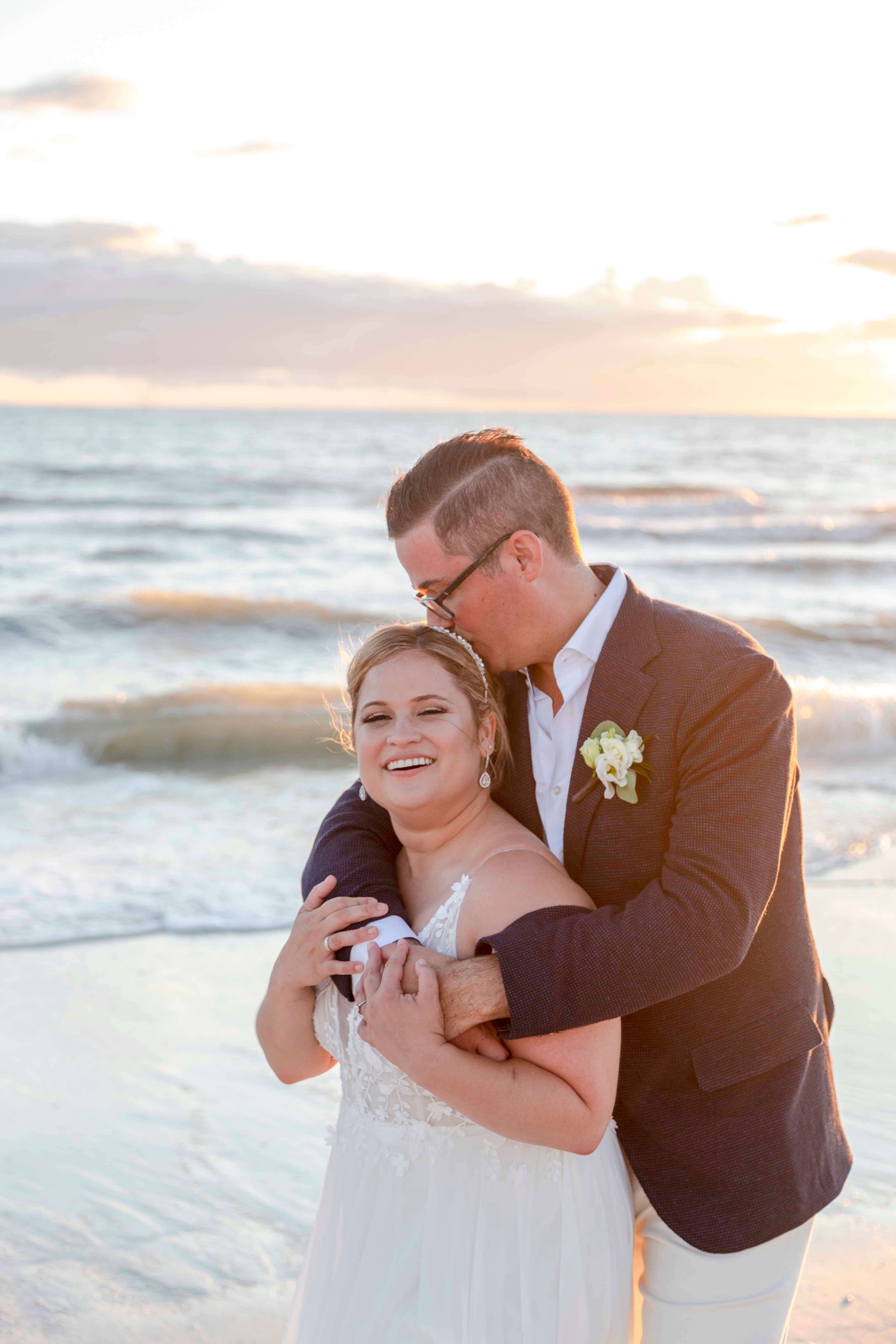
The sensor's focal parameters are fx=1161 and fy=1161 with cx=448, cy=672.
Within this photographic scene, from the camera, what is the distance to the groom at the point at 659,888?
6.84 feet

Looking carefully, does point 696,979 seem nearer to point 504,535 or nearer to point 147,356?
point 504,535

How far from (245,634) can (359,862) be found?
11967 mm

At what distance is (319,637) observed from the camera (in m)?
14.2

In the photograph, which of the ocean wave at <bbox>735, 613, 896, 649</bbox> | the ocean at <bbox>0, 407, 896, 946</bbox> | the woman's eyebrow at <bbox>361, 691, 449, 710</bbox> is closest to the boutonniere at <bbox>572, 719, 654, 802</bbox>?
the woman's eyebrow at <bbox>361, 691, 449, 710</bbox>

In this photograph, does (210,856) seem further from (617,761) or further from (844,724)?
(844,724)

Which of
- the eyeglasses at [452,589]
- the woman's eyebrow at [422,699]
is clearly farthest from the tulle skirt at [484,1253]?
the eyeglasses at [452,589]

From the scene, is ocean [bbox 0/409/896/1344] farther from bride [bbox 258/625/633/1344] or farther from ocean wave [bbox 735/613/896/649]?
bride [bbox 258/625/633/1344]

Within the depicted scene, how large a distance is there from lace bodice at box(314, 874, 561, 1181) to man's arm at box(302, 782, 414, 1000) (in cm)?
9

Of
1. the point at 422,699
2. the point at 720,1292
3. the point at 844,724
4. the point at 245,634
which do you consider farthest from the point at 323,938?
the point at 245,634

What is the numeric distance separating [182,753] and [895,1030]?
6.36 metres

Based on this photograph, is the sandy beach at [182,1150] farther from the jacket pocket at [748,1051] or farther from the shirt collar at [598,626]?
the shirt collar at [598,626]

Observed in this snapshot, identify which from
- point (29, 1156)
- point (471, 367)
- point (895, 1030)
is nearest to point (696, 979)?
point (29, 1156)

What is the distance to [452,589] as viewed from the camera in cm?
264

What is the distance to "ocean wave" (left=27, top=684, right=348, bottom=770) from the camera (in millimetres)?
9547
